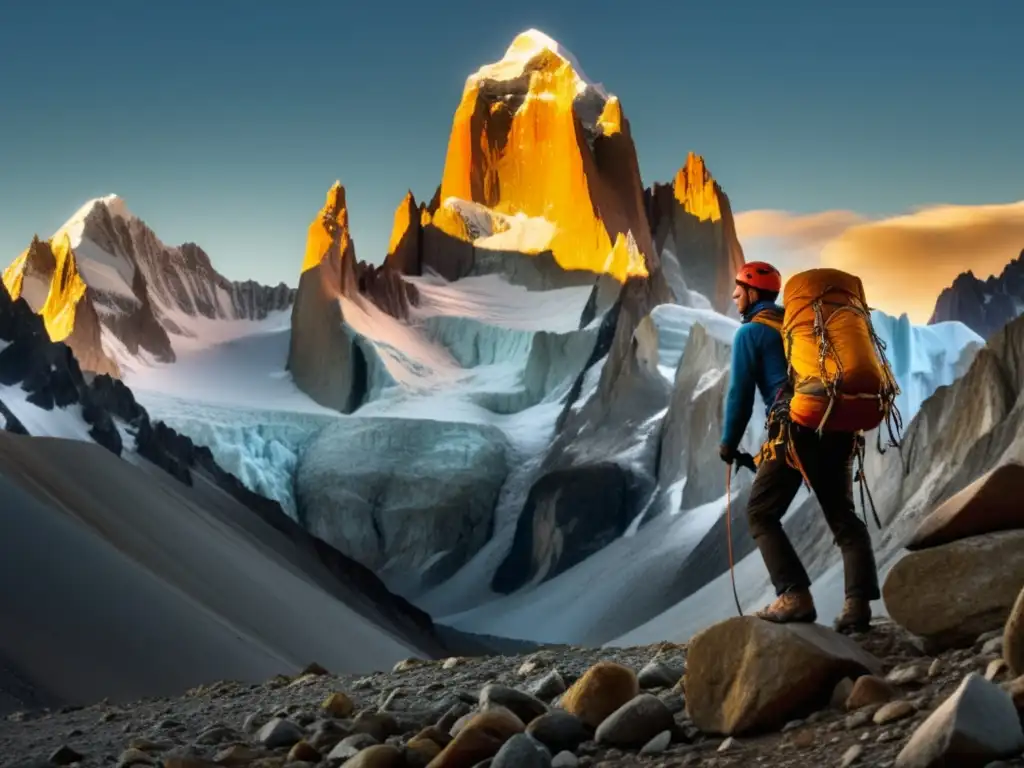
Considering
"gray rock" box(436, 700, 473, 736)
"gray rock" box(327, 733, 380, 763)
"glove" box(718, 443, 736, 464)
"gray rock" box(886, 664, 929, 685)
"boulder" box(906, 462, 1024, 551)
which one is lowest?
"gray rock" box(436, 700, 473, 736)

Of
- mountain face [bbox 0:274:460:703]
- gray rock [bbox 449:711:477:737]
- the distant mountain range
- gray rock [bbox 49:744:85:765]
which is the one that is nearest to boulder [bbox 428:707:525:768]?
gray rock [bbox 449:711:477:737]

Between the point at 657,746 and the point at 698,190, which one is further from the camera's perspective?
the point at 698,190

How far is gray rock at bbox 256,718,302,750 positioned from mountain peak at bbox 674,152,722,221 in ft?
361

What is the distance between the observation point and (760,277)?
6.66 meters

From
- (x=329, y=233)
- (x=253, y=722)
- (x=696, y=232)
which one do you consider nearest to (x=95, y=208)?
(x=329, y=233)

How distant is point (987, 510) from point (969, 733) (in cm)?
214

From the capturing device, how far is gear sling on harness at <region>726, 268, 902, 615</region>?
5.99m

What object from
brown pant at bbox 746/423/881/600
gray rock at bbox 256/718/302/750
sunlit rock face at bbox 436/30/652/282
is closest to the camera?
brown pant at bbox 746/423/881/600

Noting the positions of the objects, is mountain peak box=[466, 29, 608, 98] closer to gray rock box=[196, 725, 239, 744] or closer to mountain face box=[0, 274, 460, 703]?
mountain face box=[0, 274, 460, 703]

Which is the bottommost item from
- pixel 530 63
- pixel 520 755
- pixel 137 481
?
pixel 520 755

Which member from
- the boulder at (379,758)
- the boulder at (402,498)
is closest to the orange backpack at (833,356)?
the boulder at (379,758)

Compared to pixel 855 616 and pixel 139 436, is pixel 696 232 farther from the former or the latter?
pixel 855 616

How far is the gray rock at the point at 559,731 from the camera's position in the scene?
5.77 metres

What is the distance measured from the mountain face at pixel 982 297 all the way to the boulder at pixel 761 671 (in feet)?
251
